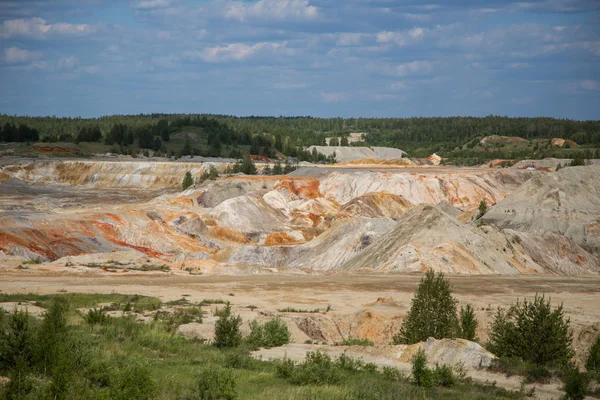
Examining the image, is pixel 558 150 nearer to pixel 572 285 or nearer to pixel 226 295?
pixel 572 285

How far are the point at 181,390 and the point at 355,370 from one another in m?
4.82

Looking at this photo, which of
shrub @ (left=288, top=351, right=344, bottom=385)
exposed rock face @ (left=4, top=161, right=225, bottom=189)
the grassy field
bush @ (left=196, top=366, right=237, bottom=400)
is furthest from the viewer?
exposed rock face @ (left=4, top=161, right=225, bottom=189)

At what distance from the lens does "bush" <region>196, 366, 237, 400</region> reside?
14.4 meters

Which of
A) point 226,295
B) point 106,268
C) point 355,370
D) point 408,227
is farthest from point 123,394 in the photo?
point 408,227

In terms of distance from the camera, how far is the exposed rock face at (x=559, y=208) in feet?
195

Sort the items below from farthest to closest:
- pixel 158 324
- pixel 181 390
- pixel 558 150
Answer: pixel 558 150 → pixel 158 324 → pixel 181 390

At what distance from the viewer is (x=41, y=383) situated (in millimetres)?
13477

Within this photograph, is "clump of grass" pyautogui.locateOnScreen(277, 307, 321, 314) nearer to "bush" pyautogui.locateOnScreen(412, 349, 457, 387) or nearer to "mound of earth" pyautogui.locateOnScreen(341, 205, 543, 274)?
"bush" pyautogui.locateOnScreen(412, 349, 457, 387)

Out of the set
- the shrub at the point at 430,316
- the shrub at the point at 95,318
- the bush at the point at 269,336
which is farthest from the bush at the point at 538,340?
the shrub at the point at 95,318

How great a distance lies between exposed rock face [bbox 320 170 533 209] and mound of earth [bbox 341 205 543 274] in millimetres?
30413

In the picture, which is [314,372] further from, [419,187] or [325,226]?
[419,187]

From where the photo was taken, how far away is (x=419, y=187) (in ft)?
282

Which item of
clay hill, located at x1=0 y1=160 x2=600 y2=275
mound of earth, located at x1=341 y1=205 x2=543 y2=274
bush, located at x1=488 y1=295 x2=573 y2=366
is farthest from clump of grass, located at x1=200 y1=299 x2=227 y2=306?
mound of earth, located at x1=341 y1=205 x2=543 y2=274

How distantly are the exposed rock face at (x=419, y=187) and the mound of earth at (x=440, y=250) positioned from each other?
30413mm
